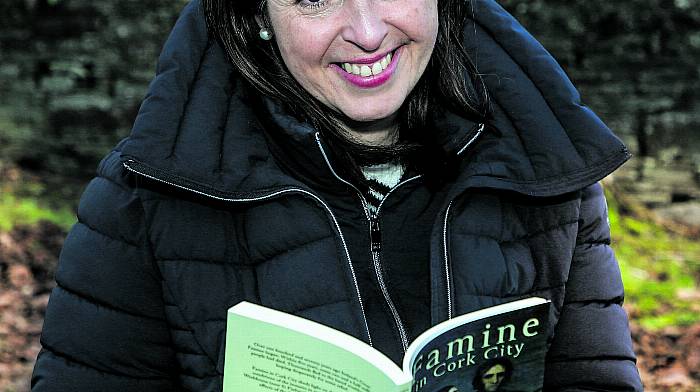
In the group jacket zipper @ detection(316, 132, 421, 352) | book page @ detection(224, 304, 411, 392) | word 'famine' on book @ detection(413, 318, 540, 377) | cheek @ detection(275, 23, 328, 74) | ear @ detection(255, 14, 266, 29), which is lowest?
book page @ detection(224, 304, 411, 392)

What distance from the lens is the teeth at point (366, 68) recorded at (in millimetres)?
1575

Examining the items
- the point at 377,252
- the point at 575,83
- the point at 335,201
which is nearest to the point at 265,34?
the point at 335,201

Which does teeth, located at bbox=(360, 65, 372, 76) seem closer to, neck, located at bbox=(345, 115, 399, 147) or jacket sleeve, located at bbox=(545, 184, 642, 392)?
neck, located at bbox=(345, 115, 399, 147)

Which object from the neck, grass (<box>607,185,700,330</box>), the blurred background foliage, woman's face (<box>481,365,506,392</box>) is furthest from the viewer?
the blurred background foliage

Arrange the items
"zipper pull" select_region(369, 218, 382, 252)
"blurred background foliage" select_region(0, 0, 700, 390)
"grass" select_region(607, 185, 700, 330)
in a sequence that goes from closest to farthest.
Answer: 1. "zipper pull" select_region(369, 218, 382, 252)
2. "grass" select_region(607, 185, 700, 330)
3. "blurred background foliage" select_region(0, 0, 700, 390)

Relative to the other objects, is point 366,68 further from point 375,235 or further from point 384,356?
point 384,356

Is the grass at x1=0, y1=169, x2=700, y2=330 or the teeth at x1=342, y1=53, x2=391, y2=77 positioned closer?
the teeth at x1=342, y1=53, x2=391, y2=77

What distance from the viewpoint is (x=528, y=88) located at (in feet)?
5.65

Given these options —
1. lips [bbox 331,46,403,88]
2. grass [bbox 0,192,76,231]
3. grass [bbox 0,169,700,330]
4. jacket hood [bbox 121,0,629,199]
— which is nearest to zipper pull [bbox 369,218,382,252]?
jacket hood [bbox 121,0,629,199]

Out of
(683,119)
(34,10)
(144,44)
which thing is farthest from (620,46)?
(34,10)

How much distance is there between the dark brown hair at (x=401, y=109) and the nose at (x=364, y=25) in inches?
7.3

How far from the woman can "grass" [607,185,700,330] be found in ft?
6.16

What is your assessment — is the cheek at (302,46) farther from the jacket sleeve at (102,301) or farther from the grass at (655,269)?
the grass at (655,269)

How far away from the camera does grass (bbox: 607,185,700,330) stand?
3500mm
